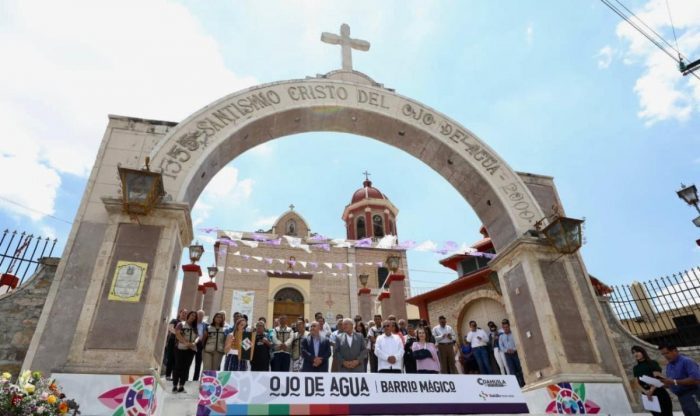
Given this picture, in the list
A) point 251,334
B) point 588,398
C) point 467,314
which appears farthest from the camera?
point 467,314

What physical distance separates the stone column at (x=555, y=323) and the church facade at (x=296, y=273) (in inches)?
502

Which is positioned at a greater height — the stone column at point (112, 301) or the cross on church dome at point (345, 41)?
the cross on church dome at point (345, 41)

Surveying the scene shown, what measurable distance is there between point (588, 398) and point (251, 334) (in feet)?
19.1

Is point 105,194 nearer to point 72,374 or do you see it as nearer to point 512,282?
point 72,374

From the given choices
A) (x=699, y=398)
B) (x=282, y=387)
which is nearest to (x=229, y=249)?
(x=282, y=387)

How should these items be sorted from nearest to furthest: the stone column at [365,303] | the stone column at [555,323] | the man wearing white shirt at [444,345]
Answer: the stone column at [555,323] < the man wearing white shirt at [444,345] < the stone column at [365,303]

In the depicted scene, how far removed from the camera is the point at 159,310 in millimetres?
6387

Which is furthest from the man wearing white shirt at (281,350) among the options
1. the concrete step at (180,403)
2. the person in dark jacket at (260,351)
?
the concrete step at (180,403)

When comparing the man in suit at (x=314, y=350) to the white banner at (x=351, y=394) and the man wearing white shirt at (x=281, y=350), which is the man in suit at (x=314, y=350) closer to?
the man wearing white shirt at (x=281, y=350)

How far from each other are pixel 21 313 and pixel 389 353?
5565 mm

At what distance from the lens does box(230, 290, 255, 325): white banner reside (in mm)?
21750

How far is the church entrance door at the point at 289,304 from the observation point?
73.7 ft

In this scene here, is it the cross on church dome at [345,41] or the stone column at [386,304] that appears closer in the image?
the cross on church dome at [345,41]

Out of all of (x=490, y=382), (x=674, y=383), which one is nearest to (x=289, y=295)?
(x=490, y=382)
